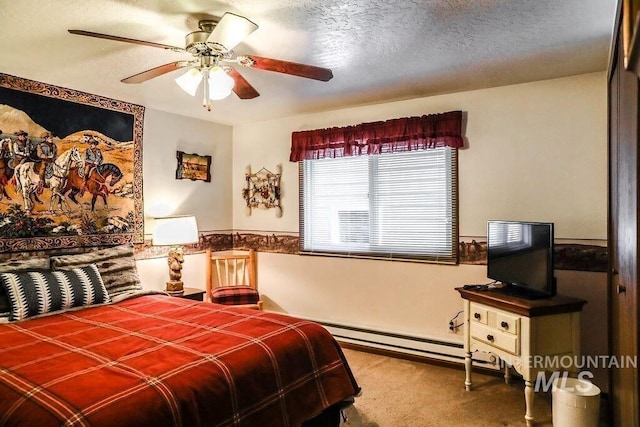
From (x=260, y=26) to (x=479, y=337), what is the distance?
2493mm

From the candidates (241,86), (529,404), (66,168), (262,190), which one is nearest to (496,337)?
(529,404)

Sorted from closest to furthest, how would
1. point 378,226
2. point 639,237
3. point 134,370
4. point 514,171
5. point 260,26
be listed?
point 639,237
point 134,370
point 260,26
point 514,171
point 378,226

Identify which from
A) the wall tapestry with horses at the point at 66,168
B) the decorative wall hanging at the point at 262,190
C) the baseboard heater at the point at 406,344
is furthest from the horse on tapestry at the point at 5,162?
the baseboard heater at the point at 406,344

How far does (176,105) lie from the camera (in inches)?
154

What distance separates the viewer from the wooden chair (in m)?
4.07

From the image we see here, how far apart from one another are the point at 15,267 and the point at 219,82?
1973 millimetres

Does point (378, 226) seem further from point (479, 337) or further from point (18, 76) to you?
point (18, 76)

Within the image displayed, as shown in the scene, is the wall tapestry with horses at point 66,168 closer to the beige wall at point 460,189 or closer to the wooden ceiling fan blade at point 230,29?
the beige wall at point 460,189

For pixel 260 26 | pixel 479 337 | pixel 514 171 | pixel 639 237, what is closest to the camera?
pixel 639 237

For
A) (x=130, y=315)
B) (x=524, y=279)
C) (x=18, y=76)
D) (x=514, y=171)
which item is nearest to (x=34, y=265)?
(x=130, y=315)

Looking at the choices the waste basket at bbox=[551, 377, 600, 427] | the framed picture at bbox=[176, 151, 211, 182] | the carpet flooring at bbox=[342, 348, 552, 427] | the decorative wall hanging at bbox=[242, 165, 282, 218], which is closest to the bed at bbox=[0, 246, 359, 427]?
the carpet flooring at bbox=[342, 348, 552, 427]

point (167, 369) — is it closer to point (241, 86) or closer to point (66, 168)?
point (241, 86)

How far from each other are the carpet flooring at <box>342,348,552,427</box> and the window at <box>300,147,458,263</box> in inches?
37.6

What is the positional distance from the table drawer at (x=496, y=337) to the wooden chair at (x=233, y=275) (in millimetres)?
2016
